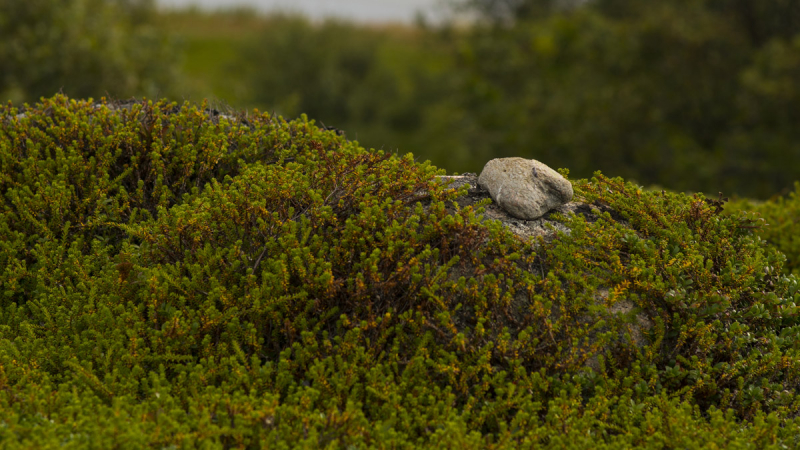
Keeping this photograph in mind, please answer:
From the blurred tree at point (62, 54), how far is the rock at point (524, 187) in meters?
13.0

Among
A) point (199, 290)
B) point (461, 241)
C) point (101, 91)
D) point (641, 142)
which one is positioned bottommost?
point (641, 142)

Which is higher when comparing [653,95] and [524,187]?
[524,187]

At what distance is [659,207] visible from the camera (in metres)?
5.39

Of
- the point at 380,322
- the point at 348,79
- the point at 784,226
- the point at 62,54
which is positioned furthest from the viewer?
the point at 348,79

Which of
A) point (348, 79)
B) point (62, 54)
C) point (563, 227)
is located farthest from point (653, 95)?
point (348, 79)

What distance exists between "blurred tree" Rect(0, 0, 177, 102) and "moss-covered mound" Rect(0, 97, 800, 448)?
1185 cm

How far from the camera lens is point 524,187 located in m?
5.12

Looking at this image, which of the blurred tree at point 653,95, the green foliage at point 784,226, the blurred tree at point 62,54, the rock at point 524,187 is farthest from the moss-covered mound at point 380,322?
the blurred tree at point 653,95

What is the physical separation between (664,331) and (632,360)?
321 millimetres

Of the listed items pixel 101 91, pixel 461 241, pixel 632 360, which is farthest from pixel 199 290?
pixel 101 91

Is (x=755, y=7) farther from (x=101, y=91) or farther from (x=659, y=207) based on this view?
(x=101, y=91)

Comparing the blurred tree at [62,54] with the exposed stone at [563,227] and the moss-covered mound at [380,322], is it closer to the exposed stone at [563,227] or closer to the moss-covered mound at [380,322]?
the moss-covered mound at [380,322]

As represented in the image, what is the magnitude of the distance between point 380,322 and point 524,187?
5.25 feet

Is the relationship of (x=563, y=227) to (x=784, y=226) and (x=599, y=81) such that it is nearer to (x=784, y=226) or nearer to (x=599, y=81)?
(x=784, y=226)
